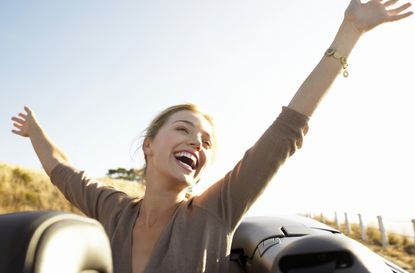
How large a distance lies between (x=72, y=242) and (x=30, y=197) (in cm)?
2134

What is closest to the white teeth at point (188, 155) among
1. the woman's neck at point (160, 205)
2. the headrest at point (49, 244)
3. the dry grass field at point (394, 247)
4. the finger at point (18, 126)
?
the woman's neck at point (160, 205)

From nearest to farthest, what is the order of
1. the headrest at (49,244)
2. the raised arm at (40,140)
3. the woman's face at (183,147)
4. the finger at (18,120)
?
the headrest at (49,244)
the woman's face at (183,147)
the raised arm at (40,140)
the finger at (18,120)

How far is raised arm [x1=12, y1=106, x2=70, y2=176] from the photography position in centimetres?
228

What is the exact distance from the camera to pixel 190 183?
182 cm

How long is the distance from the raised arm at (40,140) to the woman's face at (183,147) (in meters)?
0.64

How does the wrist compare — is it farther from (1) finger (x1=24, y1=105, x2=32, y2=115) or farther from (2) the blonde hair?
(1) finger (x1=24, y1=105, x2=32, y2=115)

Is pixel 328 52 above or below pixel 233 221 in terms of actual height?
above

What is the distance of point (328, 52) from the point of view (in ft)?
4.94

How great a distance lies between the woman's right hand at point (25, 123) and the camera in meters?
2.48

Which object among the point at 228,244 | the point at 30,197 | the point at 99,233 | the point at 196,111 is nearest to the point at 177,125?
the point at 196,111

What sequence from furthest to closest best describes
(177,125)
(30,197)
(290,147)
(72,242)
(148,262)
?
1. (30,197)
2. (177,125)
3. (148,262)
4. (290,147)
5. (72,242)

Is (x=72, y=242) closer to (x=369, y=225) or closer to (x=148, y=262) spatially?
(x=148, y=262)

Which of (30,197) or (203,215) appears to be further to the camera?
(30,197)

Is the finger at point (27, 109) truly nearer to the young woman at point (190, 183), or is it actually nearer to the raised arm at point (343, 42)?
the young woman at point (190, 183)
